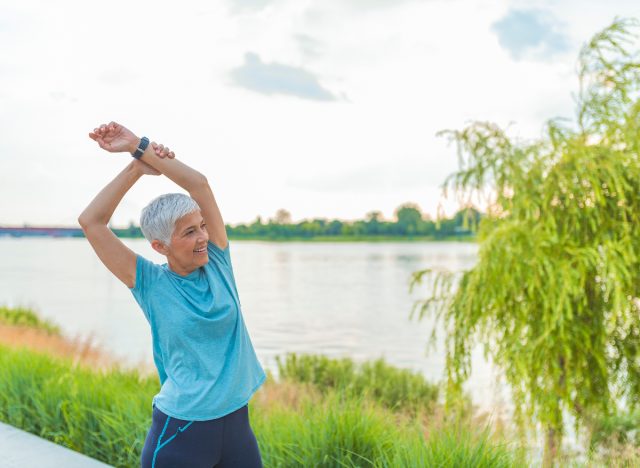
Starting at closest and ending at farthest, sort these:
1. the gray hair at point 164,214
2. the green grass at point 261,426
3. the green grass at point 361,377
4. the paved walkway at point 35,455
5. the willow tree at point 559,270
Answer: the gray hair at point 164,214 → the green grass at point 261,426 → the paved walkway at point 35,455 → the willow tree at point 559,270 → the green grass at point 361,377

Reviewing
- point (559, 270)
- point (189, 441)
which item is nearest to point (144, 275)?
point (189, 441)

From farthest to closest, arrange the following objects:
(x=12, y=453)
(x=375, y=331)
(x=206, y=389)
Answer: (x=375, y=331) → (x=12, y=453) → (x=206, y=389)

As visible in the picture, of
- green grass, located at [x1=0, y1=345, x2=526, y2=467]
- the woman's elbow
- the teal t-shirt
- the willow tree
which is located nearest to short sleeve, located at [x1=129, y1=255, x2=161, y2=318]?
the teal t-shirt

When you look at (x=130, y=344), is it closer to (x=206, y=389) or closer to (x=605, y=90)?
(x=605, y=90)

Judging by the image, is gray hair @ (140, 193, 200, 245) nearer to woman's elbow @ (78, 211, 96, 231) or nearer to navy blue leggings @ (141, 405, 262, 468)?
woman's elbow @ (78, 211, 96, 231)

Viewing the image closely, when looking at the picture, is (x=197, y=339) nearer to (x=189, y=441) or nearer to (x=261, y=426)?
(x=189, y=441)

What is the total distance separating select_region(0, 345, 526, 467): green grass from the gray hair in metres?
1.74

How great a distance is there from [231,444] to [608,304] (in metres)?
4.68

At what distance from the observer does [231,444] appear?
2.27 metres

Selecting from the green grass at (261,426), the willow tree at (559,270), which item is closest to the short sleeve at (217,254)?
the green grass at (261,426)

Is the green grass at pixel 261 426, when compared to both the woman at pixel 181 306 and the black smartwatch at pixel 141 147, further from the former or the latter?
the black smartwatch at pixel 141 147

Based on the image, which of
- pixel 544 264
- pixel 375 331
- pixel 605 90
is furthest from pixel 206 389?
pixel 375 331

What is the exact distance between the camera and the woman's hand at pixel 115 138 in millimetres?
2174

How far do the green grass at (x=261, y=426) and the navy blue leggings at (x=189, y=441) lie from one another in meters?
1.20
